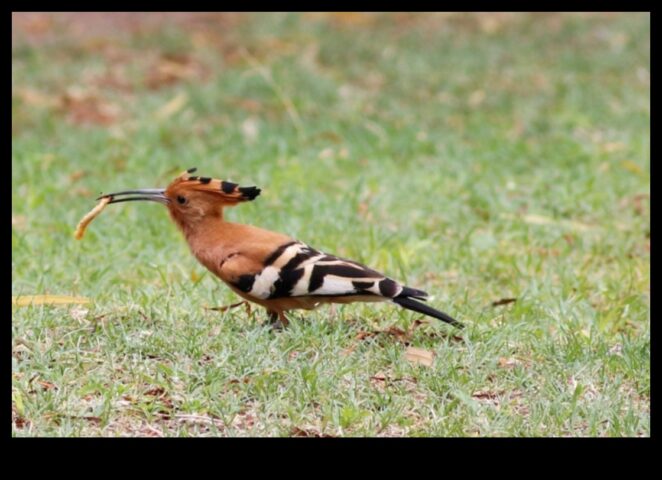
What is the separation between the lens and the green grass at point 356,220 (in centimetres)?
482

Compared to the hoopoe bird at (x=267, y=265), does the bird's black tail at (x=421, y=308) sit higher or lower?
lower

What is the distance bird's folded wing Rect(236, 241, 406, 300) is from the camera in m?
5.33

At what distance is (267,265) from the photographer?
17.7ft

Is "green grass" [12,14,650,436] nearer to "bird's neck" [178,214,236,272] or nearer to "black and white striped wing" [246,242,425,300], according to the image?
"black and white striped wing" [246,242,425,300]

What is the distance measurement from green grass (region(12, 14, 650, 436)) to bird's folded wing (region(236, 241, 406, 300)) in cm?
20

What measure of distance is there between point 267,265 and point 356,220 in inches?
119

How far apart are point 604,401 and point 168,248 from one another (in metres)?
3.48

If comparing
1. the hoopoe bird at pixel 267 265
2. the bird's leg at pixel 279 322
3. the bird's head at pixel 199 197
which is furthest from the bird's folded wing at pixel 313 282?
the bird's head at pixel 199 197

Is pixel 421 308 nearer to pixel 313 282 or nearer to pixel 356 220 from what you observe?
pixel 313 282

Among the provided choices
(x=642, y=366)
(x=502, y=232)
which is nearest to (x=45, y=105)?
(x=502, y=232)

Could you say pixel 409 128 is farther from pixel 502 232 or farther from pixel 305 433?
pixel 305 433

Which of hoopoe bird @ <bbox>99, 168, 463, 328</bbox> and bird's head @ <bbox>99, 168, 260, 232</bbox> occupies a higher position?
bird's head @ <bbox>99, 168, 260, 232</bbox>

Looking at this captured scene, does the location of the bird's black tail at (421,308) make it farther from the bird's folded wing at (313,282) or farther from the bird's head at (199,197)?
the bird's head at (199,197)

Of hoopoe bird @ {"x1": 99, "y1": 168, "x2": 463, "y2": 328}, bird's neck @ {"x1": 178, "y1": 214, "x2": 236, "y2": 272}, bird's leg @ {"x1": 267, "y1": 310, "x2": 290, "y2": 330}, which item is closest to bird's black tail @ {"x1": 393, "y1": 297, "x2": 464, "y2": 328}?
hoopoe bird @ {"x1": 99, "y1": 168, "x2": 463, "y2": 328}
